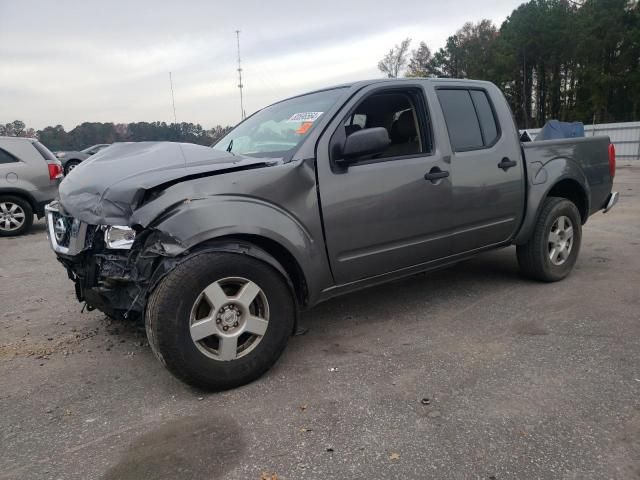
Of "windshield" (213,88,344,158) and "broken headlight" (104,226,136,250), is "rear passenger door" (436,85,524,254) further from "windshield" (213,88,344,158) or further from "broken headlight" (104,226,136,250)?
"broken headlight" (104,226,136,250)

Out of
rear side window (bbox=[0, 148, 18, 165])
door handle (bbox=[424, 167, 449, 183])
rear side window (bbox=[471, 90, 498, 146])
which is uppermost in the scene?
rear side window (bbox=[0, 148, 18, 165])

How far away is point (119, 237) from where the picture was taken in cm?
263

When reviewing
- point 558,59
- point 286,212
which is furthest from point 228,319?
point 558,59

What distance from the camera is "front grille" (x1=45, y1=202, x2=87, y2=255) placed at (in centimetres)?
271

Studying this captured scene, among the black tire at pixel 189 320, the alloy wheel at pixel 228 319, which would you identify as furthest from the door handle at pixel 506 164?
the alloy wheel at pixel 228 319

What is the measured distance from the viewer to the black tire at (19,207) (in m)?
8.15

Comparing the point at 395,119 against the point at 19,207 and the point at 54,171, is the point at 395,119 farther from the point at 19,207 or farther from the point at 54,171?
the point at 19,207

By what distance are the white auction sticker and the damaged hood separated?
470mm

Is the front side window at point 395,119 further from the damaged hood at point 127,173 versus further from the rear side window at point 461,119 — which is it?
the damaged hood at point 127,173

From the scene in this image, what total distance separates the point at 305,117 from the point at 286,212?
32.8 inches

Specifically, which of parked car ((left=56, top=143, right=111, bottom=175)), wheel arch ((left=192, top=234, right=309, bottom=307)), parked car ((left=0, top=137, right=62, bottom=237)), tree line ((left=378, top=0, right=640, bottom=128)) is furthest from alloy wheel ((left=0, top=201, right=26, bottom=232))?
→ tree line ((left=378, top=0, right=640, bottom=128))

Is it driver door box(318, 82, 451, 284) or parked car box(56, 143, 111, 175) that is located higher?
parked car box(56, 143, 111, 175)

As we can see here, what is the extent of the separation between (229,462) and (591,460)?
5.05ft

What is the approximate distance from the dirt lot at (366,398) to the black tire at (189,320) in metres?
0.14
